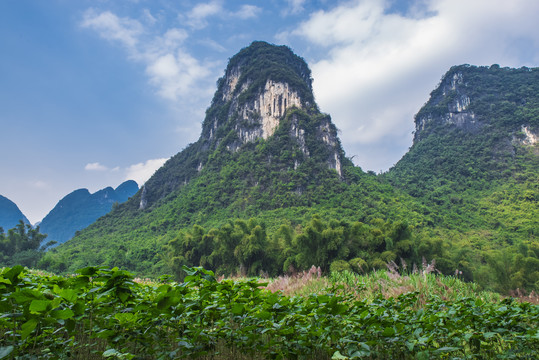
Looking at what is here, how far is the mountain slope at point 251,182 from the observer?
34125 millimetres

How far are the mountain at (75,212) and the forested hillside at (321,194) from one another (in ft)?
141

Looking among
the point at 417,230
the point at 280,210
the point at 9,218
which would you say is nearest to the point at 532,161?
the point at 417,230

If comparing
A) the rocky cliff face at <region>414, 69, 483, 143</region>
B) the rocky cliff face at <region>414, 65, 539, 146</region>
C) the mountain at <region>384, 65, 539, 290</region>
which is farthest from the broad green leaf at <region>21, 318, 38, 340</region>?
the rocky cliff face at <region>414, 69, 483, 143</region>

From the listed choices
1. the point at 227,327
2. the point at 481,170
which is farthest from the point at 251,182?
the point at 227,327

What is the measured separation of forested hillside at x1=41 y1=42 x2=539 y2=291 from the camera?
14.2 meters

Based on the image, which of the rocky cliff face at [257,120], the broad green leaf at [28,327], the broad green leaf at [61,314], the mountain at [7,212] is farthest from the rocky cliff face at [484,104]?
the mountain at [7,212]

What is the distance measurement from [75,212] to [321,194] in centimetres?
9186

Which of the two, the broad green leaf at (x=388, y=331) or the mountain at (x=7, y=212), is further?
the mountain at (x=7, y=212)

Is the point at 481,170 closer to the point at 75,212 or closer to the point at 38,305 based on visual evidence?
the point at 38,305

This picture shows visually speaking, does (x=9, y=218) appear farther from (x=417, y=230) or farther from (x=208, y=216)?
(x=417, y=230)

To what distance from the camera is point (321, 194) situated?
4109 centimetres

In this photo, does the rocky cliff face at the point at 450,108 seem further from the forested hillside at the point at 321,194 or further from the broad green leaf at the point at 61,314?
the broad green leaf at the point at 61,314

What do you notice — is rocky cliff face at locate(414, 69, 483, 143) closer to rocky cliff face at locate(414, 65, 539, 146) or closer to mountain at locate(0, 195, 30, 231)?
rocky cliff face at locate(414, 65, 539, 146)

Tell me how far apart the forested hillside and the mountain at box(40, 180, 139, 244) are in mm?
43105
